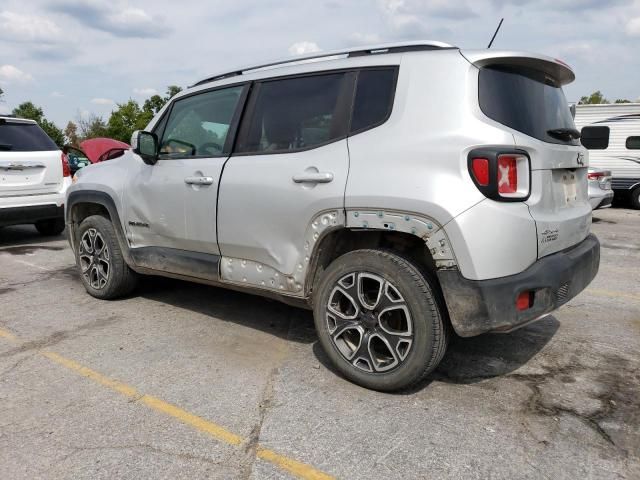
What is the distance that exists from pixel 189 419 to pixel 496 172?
205 centimetres

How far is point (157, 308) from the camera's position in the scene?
15.7ft

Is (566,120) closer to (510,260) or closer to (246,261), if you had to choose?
(510,260)

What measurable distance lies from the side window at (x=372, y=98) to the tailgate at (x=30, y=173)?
6.16 m

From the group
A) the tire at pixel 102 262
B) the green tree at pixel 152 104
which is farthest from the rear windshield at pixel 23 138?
the green tree at pixel 152 104

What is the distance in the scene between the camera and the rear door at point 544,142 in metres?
2.86

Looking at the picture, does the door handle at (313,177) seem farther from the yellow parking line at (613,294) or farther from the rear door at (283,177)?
the yellow parking line at (613,294)

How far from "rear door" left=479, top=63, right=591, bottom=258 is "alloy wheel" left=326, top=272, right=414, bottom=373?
84 cm

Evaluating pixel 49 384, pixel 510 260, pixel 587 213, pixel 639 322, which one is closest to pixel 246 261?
pixel 49 384

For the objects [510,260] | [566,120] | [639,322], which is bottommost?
[639,322]

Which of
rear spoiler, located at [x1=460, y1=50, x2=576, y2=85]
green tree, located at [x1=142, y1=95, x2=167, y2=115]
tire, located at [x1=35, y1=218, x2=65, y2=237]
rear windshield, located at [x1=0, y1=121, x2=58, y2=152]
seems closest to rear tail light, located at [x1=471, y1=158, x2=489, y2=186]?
rear spoiler, located at [x1=460, y1=50, x2=576, y2=85]

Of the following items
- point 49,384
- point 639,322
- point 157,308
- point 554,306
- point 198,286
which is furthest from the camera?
point 198,286

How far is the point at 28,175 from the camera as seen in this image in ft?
25.0

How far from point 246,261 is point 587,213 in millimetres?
2298

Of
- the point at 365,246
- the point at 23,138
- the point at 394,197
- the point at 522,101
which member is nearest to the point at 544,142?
the point at 522,101
